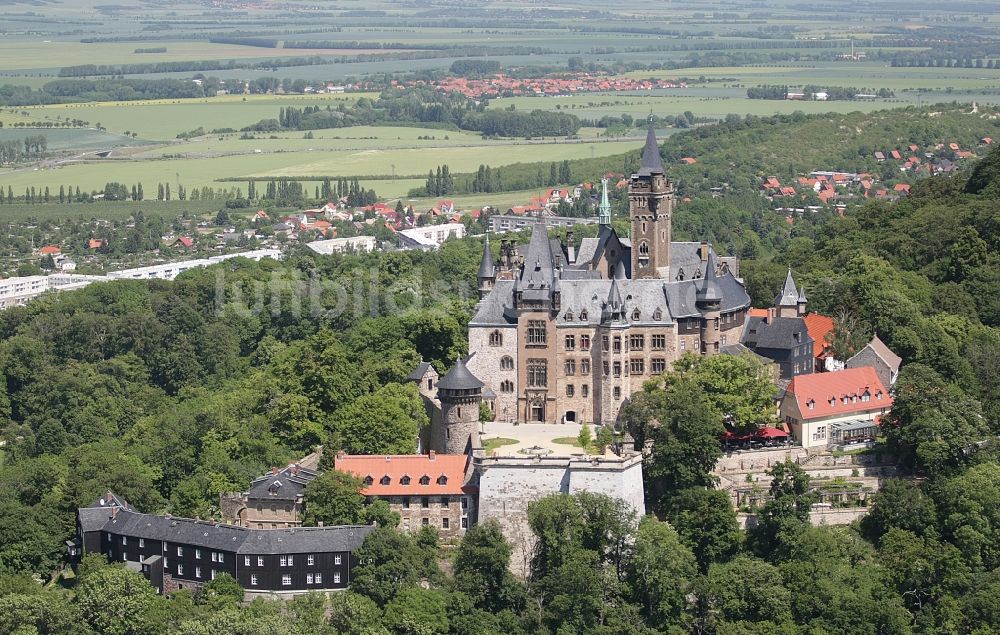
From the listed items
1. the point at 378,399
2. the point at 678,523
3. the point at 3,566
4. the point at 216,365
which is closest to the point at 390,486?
the point at 378,399

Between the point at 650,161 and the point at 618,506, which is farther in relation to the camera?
the point at 650,161

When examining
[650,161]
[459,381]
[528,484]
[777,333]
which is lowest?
[528,484]

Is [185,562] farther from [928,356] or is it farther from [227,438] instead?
[928,356]

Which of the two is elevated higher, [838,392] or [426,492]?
[838,392]

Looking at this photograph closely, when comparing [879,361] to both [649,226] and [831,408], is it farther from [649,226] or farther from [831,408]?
[649,226]

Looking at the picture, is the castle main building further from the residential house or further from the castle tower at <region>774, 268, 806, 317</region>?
the residential house

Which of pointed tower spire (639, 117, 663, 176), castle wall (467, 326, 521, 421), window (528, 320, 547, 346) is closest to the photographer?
window (528, 320, 547, 346)

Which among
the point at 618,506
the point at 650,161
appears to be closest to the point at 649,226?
the point at 650,161

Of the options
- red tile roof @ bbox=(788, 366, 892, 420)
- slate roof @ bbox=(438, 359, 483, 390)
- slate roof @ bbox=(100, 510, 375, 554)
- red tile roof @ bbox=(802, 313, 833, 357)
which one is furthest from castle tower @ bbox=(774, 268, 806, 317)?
slate roof @ bbox=(100, 510, 375, 554)
